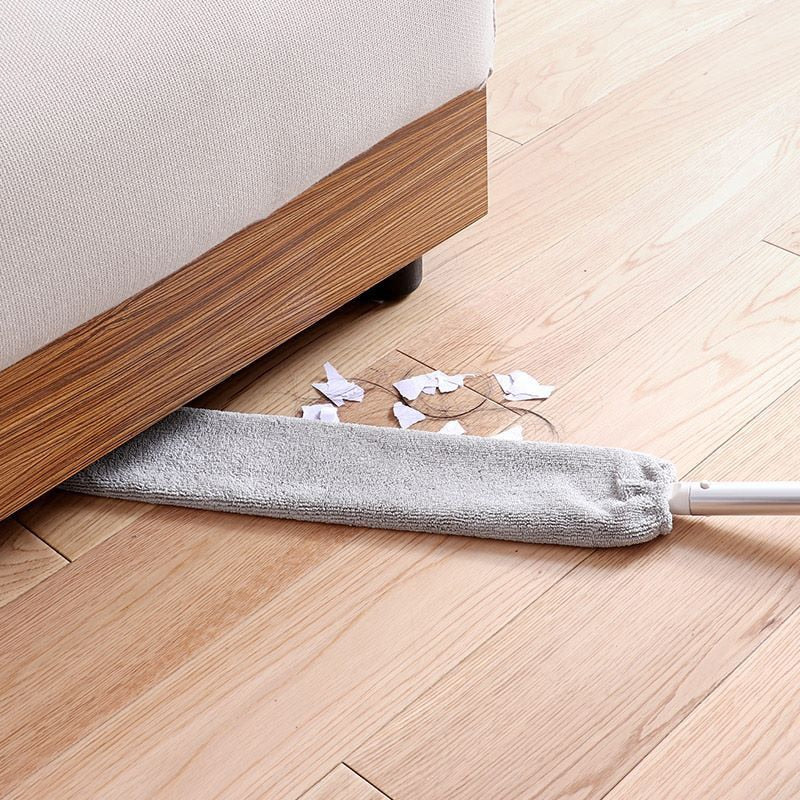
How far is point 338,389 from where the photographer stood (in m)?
1.29

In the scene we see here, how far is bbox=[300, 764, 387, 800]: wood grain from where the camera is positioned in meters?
0.92

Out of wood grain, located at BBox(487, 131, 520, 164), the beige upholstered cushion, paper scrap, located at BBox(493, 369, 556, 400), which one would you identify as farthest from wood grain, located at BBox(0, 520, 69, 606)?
wood grain, located at BBox(487, 131, 520, 164)

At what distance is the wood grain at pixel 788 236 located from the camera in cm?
145

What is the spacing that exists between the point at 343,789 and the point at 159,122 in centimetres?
54

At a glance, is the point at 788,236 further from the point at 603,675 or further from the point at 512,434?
the point at 603,675

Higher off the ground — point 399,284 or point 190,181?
point 190,181

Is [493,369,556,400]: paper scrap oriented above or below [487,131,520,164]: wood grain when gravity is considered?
below

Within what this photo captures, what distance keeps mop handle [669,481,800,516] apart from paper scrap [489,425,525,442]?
18cm

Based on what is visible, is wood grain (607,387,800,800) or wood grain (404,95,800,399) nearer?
wood grain (607,387,800,800)

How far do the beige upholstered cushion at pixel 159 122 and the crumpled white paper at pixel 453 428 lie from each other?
28 centimetres

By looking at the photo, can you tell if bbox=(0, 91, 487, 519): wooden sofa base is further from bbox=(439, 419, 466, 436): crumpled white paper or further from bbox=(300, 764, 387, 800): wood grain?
bbox=(300, 764, 387, 800): wood grain

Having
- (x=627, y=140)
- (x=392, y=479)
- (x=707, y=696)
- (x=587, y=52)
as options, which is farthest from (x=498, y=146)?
(x=707, y=696)

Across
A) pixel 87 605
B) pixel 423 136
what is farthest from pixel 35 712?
pixel 423 136

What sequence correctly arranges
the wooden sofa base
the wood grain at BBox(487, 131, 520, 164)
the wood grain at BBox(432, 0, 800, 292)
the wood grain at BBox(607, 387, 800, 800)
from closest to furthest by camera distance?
the wood grain at BBox(607, 387, 800, 800) < the wooden sofa base < the wood grain at BBox(432, 0, 800, 292) < the wood grain at BBox(487, 131, 520, 164)
